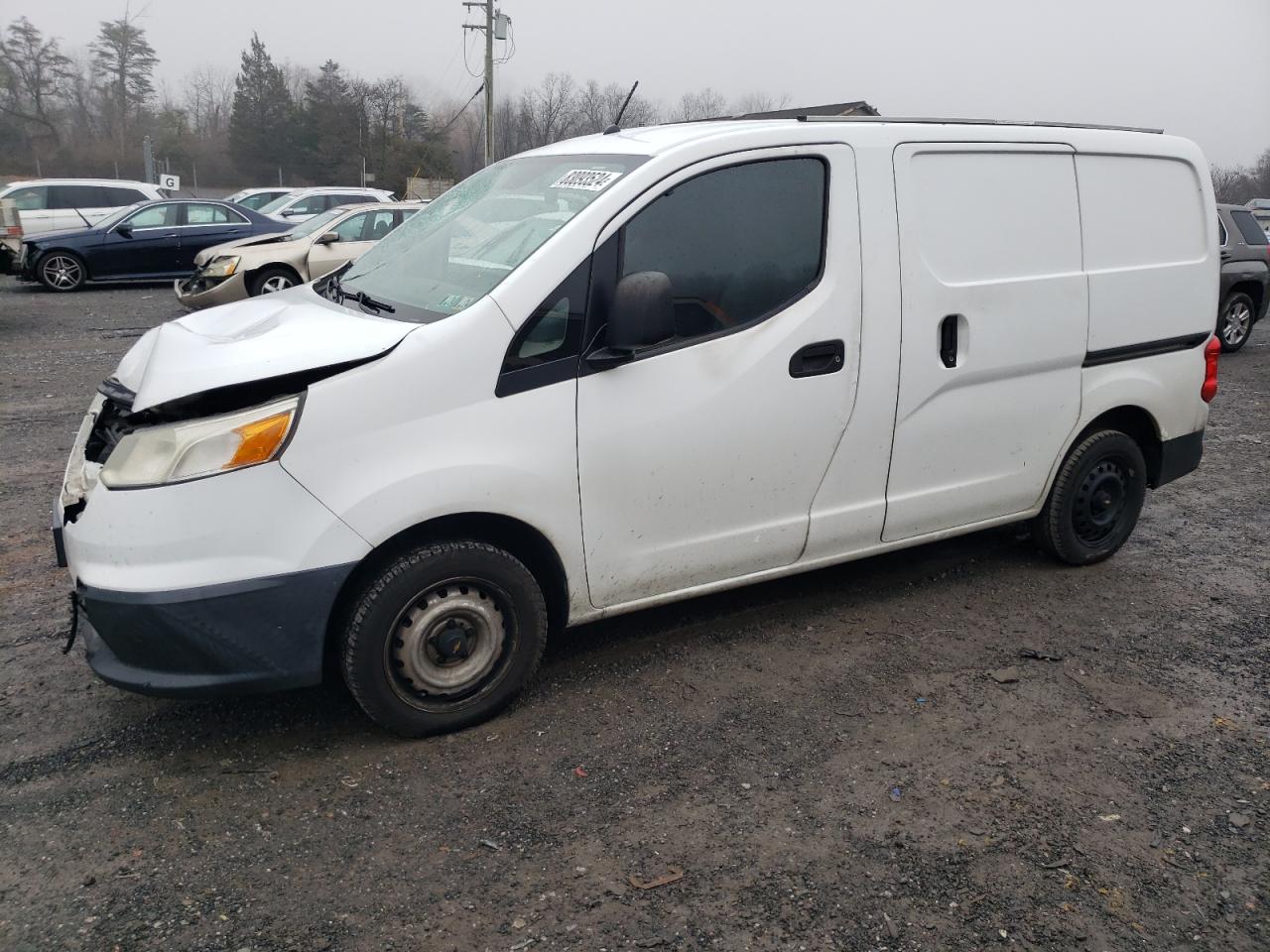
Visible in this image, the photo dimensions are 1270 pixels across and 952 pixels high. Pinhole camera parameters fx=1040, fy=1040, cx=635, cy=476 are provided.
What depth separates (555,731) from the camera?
3566 millimetres

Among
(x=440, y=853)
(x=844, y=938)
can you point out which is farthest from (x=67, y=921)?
(x=844, y=938)

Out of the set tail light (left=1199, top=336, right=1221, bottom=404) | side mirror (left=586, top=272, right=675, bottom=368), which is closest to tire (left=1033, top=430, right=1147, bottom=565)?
tail light (left=1199, top=336, right=1221, bottom=404)

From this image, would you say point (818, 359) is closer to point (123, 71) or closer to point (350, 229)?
point (350, 229)

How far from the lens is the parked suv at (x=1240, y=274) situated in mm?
12305

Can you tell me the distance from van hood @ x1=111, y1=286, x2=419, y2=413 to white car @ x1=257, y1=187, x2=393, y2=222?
57.3 feet

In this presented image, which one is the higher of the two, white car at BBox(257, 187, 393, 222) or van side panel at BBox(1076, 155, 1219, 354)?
white car at BBox(257, 187, 393, 222)

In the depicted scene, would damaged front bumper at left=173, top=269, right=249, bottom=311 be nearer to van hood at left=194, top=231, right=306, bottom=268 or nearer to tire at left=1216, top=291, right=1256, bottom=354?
van hood at left=194, top=231, right=306, bottom=268

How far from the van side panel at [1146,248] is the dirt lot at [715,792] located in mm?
1307

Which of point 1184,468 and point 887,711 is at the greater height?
point 1184,468

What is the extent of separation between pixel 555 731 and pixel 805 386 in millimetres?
1541

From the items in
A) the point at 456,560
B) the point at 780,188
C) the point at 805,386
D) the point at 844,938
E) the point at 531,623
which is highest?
the point at 780,188

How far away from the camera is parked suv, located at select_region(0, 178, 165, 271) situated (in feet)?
62.3

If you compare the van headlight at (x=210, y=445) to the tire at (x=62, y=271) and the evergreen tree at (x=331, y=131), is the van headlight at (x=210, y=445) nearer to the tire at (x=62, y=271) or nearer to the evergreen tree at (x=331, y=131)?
the tire at (x=62, y=271)

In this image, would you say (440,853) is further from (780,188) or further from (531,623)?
(780,188)
